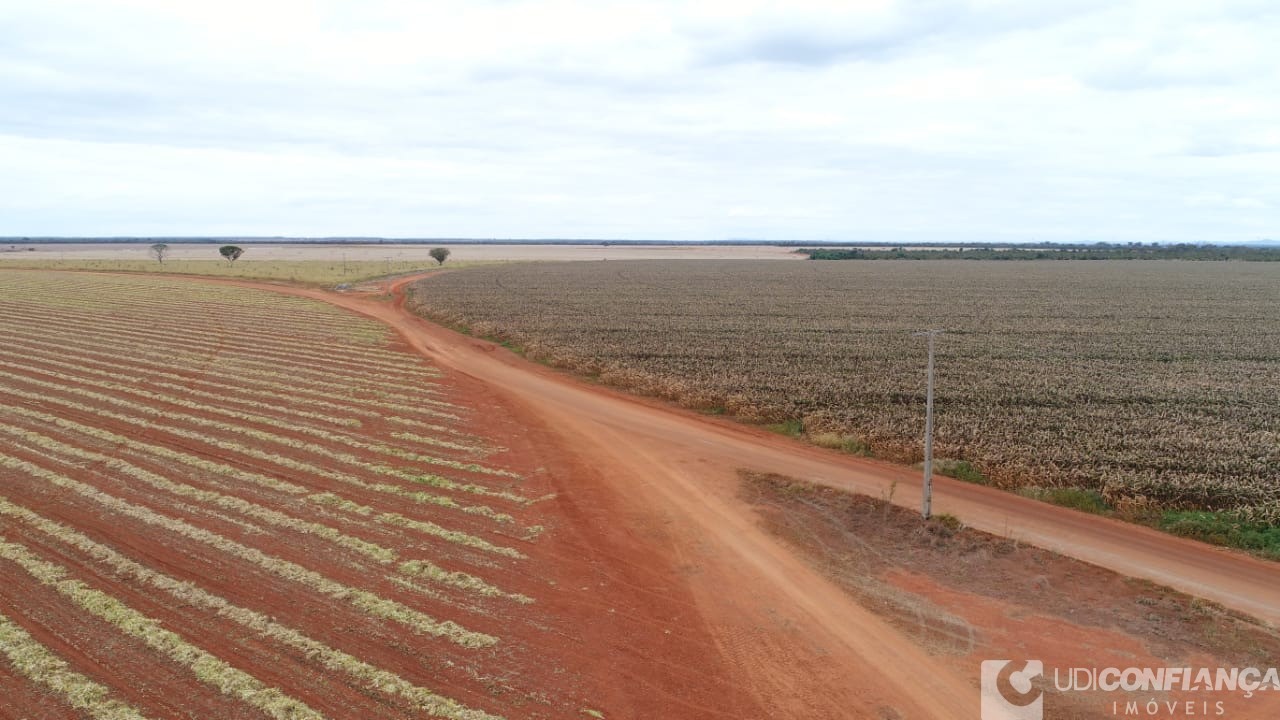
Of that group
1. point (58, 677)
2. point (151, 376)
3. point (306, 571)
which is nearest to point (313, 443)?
point (306, 571)

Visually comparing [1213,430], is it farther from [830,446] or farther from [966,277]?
[966,277]

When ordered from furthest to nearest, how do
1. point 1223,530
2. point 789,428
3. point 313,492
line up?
point 789,428 → point 313,492 → point 1223,530

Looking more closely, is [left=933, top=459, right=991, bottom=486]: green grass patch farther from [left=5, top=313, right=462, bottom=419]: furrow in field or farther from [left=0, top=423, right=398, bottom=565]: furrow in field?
[left=5, top=313, right=462, bottom=419]: furrow in field

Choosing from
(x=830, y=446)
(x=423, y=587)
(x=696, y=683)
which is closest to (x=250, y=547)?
(x=423, y=587)

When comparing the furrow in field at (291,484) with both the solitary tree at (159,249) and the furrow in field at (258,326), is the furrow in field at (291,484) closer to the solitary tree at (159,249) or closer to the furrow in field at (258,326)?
the furrow in field at (258,326)

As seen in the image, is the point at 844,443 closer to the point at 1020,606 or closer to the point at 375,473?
the point at 1020,606

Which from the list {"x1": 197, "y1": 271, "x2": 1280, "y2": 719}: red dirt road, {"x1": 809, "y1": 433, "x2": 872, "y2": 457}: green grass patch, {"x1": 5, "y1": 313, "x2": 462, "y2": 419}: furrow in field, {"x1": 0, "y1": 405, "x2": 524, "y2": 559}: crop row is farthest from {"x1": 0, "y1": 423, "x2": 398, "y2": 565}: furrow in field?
{"x1": 809, "y1": 433, "x2": 872, "y2": 457}: green grass patch

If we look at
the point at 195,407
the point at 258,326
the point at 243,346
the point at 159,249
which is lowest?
the point at 195,407
